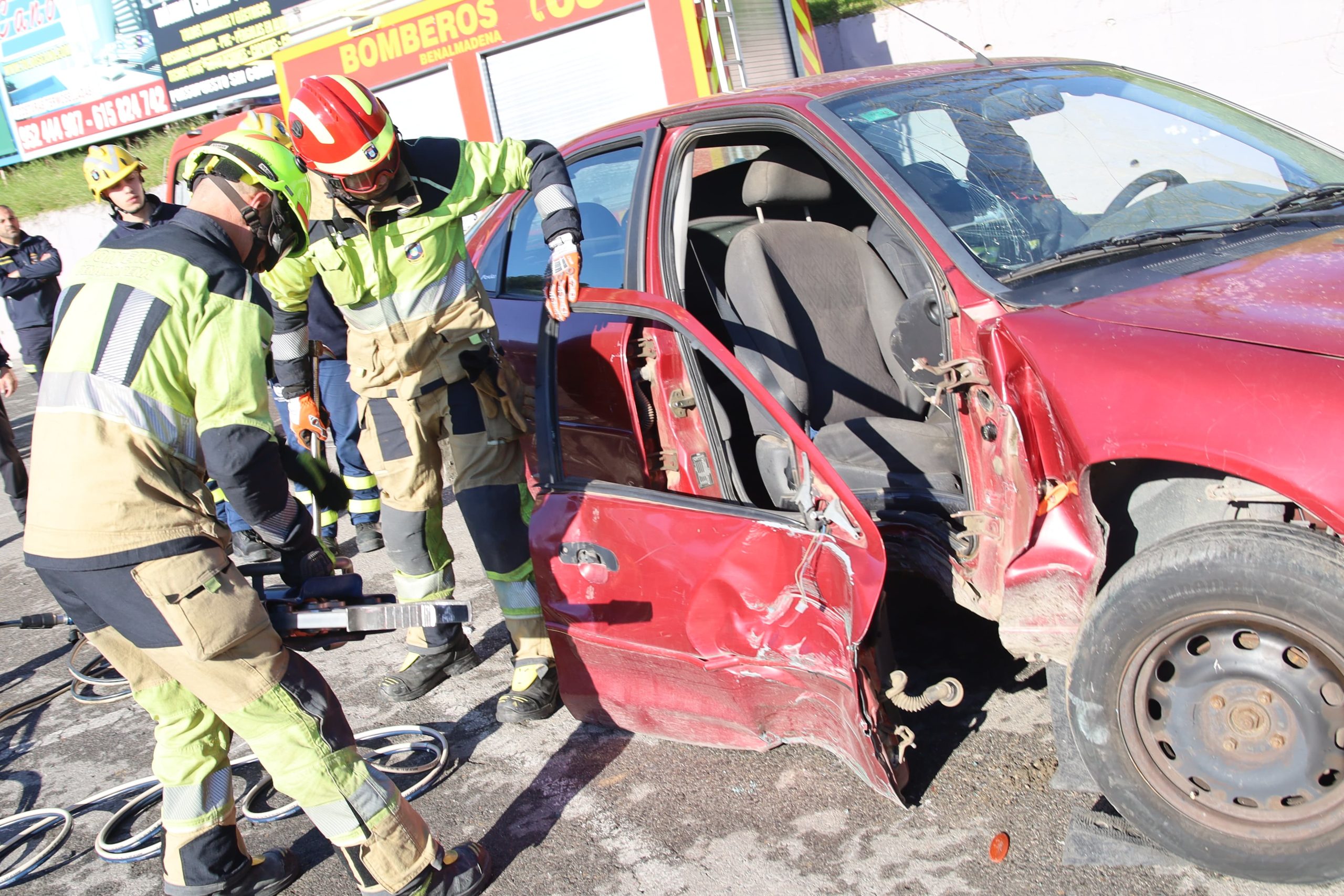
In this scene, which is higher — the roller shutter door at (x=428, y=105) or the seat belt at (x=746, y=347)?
the roller shutter door at (x=428, y=105)

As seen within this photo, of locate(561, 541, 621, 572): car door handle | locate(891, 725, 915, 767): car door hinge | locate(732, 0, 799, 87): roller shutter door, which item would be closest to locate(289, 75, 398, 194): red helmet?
locate(561, 541, 621, 572): car door handle

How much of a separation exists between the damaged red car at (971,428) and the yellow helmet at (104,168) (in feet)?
9.97

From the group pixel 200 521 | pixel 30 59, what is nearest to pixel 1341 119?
pixel 200 521

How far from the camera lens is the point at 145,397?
86.2 inches

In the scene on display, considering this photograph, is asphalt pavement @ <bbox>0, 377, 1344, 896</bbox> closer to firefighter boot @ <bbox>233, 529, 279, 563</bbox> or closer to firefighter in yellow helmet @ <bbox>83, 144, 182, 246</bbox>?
firefighter boot @ <bbox>233, 529, 279, 563</bbox>

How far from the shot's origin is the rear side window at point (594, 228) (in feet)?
10.7

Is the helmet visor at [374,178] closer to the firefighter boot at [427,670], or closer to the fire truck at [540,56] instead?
the firefighter boot at [427,670]

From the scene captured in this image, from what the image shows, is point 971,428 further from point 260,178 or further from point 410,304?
point 410,304

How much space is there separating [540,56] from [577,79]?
425 millimetres

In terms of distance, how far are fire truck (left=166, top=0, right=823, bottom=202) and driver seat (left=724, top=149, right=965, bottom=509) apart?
13.5 feet

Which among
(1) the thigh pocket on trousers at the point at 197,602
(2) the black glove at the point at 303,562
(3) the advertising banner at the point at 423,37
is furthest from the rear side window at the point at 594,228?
(3) the advertising banner at the point at 423,37

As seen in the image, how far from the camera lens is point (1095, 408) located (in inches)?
80.4

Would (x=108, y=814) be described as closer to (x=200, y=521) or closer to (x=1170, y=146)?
(x=200, y=521)

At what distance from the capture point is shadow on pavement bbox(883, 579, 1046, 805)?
273cm
